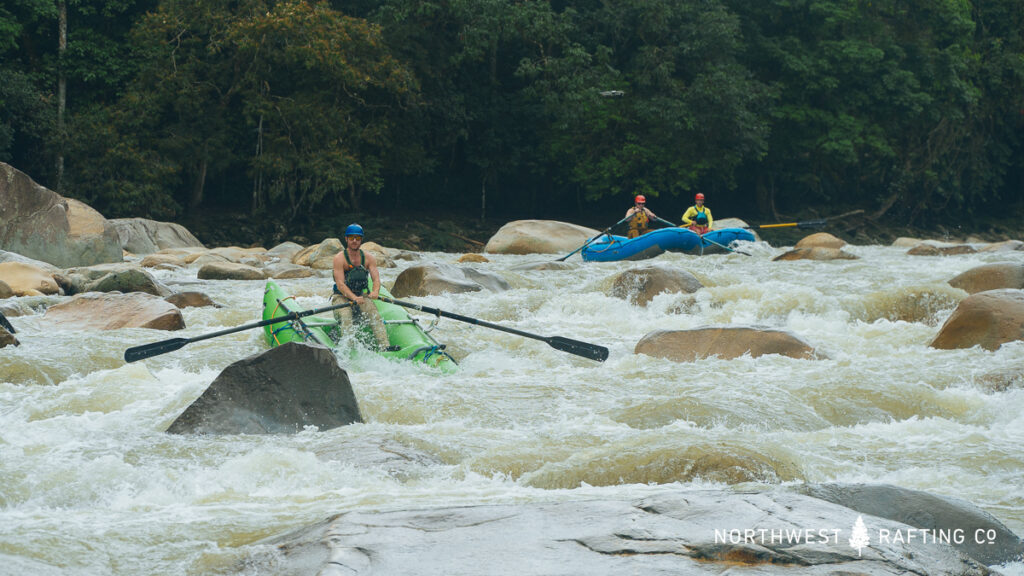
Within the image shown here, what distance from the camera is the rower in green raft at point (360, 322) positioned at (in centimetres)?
668

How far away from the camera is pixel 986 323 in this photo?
6734 mm

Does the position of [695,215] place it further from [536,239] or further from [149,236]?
[149,236]

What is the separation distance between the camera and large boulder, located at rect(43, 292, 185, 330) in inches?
305

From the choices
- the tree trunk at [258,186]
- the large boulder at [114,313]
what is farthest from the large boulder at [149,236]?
the large boulder at [114,313]

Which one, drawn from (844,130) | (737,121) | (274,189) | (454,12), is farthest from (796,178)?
(274,189)

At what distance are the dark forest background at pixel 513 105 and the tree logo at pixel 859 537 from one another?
17.5 meters

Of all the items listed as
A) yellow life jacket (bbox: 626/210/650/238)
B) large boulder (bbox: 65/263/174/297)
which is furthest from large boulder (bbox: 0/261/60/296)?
yellow life jacket (bbox: 626/210/650/238)

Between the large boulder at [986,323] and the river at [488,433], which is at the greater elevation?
the large boulder at [986,323]

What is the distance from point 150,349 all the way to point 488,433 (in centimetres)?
244

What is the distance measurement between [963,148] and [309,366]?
2619 cm

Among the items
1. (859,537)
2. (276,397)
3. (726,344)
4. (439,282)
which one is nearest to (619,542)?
(859,537)

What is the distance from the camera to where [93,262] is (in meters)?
13.0

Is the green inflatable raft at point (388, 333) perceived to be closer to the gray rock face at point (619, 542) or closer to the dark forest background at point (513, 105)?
the gray rock face at point (619, 542)

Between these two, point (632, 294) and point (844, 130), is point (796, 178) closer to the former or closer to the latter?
point (844, 130)
